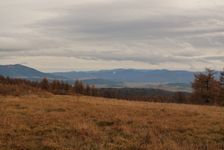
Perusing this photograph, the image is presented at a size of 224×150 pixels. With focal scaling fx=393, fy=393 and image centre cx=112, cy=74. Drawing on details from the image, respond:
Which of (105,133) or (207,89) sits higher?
(207,89)

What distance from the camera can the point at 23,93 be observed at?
1902 inches

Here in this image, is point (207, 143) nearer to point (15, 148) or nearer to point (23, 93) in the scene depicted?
point (15, 148)

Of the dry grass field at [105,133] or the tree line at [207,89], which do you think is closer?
the dry grass field at [105,133]

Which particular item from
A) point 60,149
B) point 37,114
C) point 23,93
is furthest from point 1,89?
point 60,149

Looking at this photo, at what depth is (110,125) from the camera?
20.3 m

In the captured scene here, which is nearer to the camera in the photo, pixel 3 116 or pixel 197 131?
pixel 197 131

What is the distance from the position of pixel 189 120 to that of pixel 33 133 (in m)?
9.65

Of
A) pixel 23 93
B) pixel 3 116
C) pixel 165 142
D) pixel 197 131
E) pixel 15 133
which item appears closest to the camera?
pixel 165 142

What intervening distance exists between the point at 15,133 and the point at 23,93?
105 ft

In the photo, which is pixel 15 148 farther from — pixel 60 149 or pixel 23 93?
pixel 23 93

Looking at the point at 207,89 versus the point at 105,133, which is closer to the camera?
the point at 105,133

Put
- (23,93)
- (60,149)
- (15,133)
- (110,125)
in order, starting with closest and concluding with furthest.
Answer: (60,149) < (15,133) < (110,125) < (23,93)

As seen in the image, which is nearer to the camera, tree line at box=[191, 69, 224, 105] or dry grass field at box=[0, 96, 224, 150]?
dry grass field at box=[0, 96, 224, 150]

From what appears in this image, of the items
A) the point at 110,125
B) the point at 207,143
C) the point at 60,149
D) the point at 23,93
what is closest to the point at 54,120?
the point at 110,125
